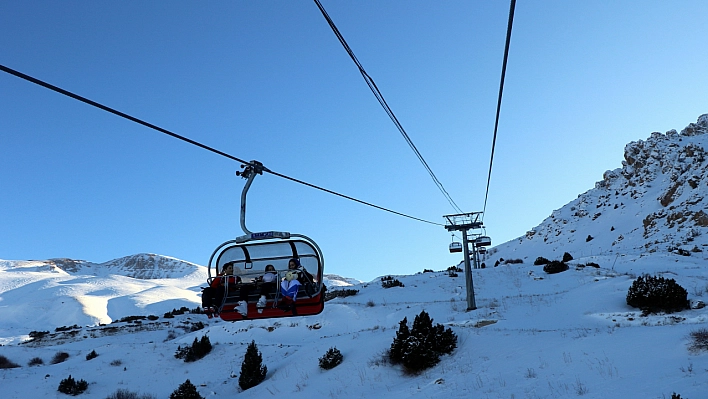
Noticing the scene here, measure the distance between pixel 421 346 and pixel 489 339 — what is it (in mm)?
2720

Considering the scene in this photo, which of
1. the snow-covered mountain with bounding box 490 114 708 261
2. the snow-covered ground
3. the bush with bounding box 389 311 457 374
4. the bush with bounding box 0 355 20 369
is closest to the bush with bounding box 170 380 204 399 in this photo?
the snow-covered ground

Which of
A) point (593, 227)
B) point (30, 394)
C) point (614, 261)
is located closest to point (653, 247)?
point (614, 261)

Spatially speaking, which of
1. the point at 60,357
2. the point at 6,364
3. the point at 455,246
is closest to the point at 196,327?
the point at 60,357

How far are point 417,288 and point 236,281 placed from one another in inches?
891

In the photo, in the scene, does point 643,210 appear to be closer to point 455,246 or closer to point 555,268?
point 555,268

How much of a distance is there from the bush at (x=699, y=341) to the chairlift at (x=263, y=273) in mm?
9054

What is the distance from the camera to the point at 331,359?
17.1 meters

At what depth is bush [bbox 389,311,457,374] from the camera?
14.5m

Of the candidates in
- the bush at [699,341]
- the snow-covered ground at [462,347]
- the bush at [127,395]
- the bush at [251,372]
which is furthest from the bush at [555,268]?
the bush at [127,395]

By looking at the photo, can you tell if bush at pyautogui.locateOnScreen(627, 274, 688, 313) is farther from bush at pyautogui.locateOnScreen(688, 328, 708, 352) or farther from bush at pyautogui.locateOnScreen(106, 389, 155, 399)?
bush at pyautogui.locateOnScreen(106, 389, 155, 399)

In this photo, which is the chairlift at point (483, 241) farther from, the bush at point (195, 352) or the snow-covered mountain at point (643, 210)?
the bush at point (195, 352)

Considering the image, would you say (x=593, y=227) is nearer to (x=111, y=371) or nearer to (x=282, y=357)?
(x=282, y=357)

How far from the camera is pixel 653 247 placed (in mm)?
41938

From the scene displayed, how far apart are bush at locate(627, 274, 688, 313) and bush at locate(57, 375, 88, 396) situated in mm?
25605
